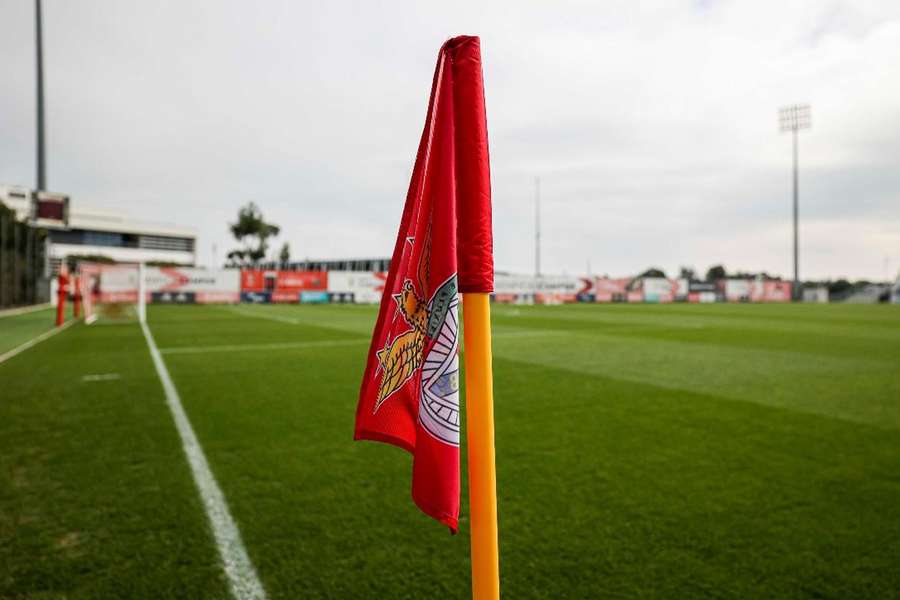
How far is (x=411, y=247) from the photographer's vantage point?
166 cm

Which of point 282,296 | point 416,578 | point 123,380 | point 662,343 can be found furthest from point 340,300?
point 416,578

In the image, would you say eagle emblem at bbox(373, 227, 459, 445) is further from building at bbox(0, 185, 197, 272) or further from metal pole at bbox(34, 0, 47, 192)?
building at bbox(0, 185, 197, 272)

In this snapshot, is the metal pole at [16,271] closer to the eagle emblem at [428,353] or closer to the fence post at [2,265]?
the fence post at [2,265]

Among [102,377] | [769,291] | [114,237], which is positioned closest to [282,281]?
[102,377]

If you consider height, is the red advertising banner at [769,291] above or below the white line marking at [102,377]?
above

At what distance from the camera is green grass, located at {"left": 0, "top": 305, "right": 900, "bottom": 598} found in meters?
2.52

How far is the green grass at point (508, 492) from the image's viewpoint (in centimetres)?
252

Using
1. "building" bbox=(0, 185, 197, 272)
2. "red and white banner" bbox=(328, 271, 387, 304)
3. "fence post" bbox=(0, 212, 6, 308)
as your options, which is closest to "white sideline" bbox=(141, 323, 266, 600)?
"fence post" bbox=(0, 212, 6, 308)

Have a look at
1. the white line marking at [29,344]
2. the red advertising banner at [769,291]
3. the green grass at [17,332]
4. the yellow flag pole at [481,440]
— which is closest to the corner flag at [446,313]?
the yellow flag pole at [481,440]

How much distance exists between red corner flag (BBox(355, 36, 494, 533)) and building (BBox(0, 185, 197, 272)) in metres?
77.3

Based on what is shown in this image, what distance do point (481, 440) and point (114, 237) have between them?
88.5 meters

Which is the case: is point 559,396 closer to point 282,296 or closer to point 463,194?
A: point 463,194

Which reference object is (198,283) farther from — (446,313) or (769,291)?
(769,291)

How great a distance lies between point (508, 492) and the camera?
11.6 ft
